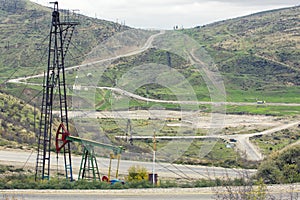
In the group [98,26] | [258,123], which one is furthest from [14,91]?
[98,26]

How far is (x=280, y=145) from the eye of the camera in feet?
169

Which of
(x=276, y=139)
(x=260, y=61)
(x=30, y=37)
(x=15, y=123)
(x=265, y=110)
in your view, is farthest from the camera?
(x=260, y=61)

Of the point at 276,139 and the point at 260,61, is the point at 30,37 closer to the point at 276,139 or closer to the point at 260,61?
the point at 260,61

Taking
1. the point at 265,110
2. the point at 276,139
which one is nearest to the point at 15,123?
the point at 276,139

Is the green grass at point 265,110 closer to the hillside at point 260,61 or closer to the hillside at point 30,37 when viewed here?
the hillside at point 260,61

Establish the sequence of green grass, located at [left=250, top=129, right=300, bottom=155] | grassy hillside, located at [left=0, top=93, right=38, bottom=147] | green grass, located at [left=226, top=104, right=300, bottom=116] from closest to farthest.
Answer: grassy hillside, located at [left=0, top=93, right=38, bottom=147], green grass, located at [left=250, top=129, right=300, bottom=155], green grass, located at [left=226, top=104, right=300, bottom=116]

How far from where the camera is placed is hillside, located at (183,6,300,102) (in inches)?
3690

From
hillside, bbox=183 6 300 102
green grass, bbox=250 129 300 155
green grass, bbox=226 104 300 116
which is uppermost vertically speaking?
hillside, bbox=183 6 300 102

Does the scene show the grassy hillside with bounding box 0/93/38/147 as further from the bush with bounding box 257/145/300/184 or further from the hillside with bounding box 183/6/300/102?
the hillside with bounding box 183/6/300/102

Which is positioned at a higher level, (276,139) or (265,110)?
(265,110)

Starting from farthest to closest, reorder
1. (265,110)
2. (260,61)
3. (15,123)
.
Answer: (260,61) → (265,110) → (15,123)

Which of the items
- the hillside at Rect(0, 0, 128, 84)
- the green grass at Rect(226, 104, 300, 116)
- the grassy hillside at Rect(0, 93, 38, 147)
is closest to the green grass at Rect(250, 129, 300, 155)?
the green grass at Rect(226, 104, 300, 116)

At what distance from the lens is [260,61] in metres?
106

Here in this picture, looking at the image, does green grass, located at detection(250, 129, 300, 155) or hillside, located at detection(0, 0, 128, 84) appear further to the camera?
hillside, located at detection(0, 0, 128, 84)
